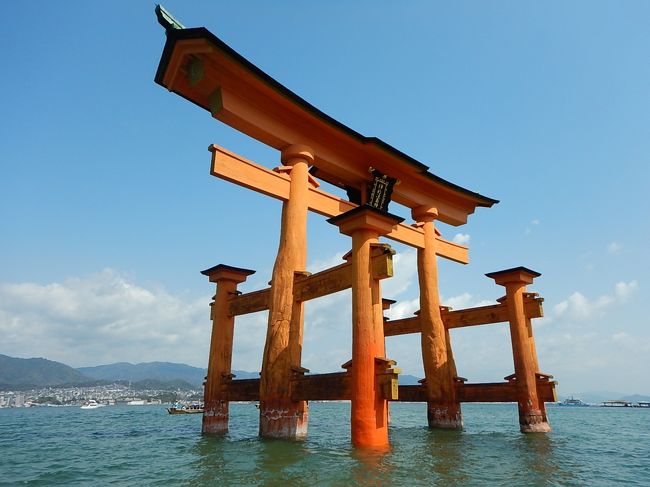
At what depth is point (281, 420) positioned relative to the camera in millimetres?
10414

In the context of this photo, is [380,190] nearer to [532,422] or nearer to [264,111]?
[264,111]

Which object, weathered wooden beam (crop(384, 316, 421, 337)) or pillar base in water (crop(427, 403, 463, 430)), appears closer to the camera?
pillar base in water (crop(427, 403, 463, 430))

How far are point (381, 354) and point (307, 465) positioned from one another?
3043 mm

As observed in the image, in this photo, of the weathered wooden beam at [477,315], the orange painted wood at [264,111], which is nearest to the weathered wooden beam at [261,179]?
the orange painted wood at [264,111]

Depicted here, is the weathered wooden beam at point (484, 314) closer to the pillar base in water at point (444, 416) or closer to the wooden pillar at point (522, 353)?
the wooden pillar at point (522, 353)

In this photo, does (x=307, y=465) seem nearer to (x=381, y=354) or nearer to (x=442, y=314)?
(x=381, y=354)

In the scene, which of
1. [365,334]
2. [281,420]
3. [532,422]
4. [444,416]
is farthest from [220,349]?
[532,422]

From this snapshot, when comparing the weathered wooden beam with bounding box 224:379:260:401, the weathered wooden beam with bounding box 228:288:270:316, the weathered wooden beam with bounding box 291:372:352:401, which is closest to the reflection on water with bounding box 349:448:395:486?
the weathered wooden beam with bounding box 291:372:352:401

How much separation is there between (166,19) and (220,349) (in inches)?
386

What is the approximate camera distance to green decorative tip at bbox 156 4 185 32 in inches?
432

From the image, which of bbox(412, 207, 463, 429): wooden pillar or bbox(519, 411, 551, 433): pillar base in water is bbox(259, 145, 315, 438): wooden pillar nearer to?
bbox(412, 207, 463, 429): wooden pillar

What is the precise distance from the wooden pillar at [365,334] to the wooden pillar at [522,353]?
7241mm

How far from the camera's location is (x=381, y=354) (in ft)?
31.6

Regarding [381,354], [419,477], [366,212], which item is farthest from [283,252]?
[419,477]
